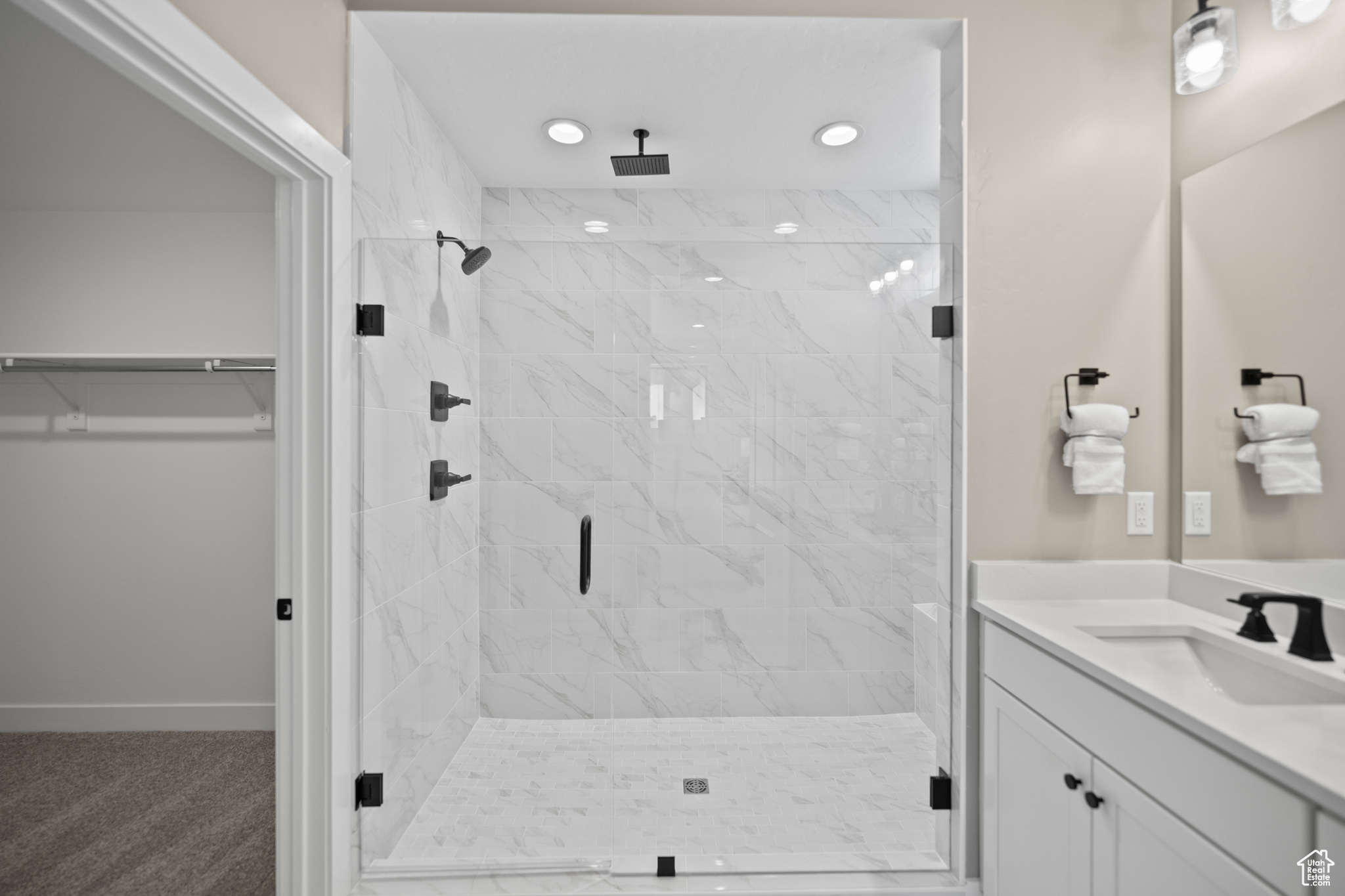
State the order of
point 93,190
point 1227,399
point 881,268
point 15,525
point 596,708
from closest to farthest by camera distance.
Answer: point 1227,399, point 881,268, point 596,708, point 93,190, point 15,525

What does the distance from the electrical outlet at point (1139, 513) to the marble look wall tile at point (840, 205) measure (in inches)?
66.2

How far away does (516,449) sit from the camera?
6.52 ft

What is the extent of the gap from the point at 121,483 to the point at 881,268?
134 inches

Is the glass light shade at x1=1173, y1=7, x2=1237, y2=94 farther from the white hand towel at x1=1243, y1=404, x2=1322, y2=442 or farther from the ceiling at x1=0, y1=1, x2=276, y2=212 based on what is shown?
the ceiling at x1=0, y1=1, x2=276, y2=212

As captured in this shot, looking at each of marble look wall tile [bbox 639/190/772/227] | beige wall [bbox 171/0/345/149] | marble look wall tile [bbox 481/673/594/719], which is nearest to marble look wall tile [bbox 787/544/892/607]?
marble look wall tile [bbox 481/673/594/719]

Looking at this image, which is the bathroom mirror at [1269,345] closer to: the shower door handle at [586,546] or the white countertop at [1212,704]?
the white countertop at [1212,704]

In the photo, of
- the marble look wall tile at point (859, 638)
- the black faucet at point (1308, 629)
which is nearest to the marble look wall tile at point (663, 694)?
the marble look wall tile at point (859, 638)

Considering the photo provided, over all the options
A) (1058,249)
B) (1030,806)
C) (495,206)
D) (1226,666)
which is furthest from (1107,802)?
(495,206)

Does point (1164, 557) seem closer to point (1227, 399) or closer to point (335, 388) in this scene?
point (1227, 399)

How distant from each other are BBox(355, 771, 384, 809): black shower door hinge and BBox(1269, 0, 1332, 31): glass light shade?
287 centimetres

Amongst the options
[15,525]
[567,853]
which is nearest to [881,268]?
[567,853]

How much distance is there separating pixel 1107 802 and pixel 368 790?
5.82 feet

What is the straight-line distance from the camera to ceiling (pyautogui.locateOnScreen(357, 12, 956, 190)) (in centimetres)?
178

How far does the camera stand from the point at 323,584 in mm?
1625
